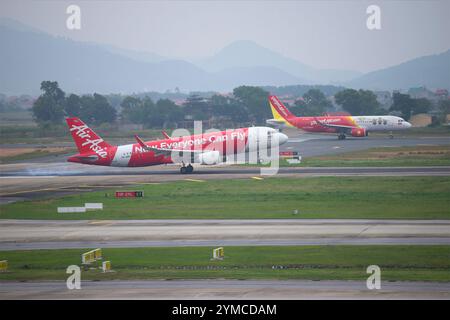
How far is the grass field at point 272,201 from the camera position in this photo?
55219 mm

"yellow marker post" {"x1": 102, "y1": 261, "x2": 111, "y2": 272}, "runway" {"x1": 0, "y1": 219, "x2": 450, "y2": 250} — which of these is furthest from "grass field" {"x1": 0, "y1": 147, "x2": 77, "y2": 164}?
"yellow marker post" {"x1": 102, "y1": 261, "x2": 111, "y2": 272}

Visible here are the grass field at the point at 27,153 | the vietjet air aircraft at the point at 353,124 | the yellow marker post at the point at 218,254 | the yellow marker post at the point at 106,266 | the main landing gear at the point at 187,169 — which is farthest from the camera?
the vietjet air aircraft at the point at 353,124

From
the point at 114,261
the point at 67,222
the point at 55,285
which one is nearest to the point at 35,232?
the point at 67,222

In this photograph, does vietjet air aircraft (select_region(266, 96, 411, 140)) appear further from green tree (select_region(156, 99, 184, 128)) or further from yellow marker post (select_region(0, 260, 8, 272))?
yellow marker post (select_region(0, 260, 8, 272))

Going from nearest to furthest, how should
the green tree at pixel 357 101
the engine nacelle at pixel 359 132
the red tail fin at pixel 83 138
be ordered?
the red tail fin at pixel 83 138
the engine nacelle at pixel 359 132
the green tree at pixel 357 101

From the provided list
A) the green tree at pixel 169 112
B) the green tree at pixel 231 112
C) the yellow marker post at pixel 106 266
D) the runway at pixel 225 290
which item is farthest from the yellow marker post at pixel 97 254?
the green tree at pixel 231 112

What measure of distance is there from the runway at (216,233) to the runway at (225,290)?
9.30m

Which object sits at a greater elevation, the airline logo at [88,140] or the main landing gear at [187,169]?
the airline logo at [88,140]

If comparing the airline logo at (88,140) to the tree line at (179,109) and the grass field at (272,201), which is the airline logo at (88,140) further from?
the tree line at (179,109)

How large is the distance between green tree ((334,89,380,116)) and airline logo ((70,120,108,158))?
117m

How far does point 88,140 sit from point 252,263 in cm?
4504

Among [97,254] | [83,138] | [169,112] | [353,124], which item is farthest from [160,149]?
[169,112]

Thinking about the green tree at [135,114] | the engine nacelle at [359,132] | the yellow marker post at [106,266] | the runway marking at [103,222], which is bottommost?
the yellow marker post at [106,266]

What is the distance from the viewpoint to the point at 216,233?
48.1 m
